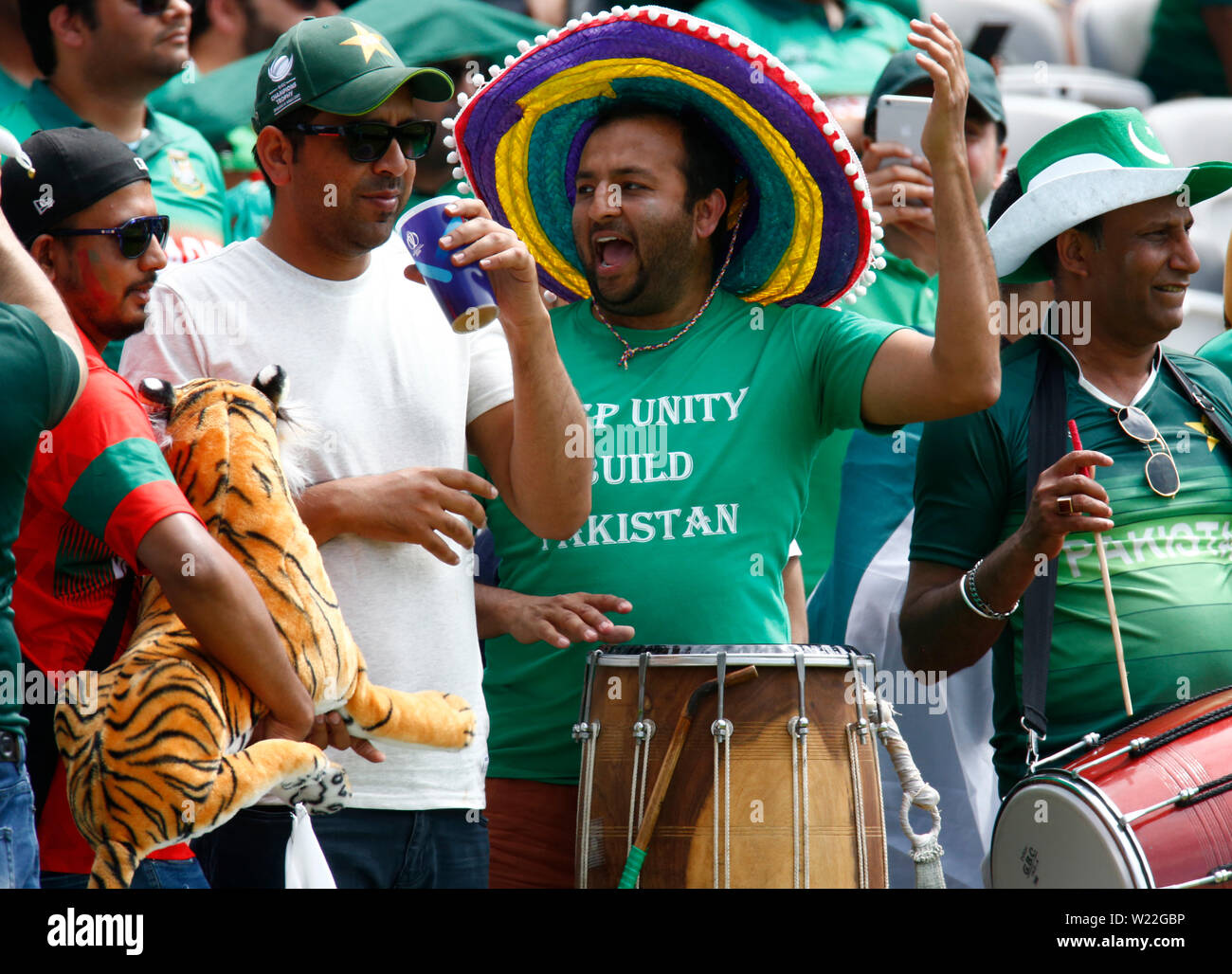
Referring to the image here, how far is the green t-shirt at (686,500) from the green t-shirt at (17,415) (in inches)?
44.7

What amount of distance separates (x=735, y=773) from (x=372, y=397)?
99cm

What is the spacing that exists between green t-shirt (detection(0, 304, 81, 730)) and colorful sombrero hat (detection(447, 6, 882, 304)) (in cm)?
141

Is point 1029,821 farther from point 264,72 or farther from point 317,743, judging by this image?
point 264,72

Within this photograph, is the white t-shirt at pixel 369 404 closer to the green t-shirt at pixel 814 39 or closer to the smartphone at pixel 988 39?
the green t-shirt at pixel 814 39

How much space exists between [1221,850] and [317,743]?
1.63 metres

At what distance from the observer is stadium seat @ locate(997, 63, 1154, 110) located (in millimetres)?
6828

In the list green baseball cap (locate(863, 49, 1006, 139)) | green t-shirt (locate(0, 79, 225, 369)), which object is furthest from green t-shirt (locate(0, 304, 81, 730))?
green baseball cap (locate(863, 49, 1006, 139))

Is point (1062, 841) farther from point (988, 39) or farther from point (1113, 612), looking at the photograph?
point (988, 39)

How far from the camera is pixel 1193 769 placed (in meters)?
2.86

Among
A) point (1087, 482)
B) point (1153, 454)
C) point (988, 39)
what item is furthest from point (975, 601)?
point (988, 39)

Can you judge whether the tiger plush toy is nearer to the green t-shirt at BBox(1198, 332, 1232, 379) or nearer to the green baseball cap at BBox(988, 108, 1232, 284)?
the green baseball cap at BBox(988, 108, 1232, 284)

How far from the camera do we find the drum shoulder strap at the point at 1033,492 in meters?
3.21

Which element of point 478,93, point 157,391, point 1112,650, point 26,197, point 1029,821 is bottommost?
point 1029,821
